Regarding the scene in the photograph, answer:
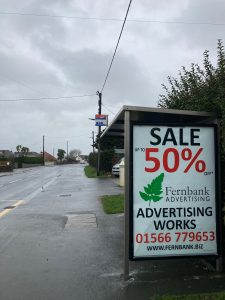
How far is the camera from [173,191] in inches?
230

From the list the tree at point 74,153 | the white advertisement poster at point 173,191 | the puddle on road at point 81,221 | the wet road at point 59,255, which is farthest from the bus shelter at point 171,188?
the tree at point 74,153

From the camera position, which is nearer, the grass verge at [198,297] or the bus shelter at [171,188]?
the grass verge at [198,297]

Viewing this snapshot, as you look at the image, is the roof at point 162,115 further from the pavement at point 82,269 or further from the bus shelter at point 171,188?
the pavement at point 82,269

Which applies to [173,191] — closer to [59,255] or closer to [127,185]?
[127,185]

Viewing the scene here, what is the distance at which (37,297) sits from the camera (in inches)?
197

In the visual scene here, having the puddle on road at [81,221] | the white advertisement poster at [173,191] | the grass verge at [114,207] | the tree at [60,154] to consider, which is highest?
the tree at [60,154]

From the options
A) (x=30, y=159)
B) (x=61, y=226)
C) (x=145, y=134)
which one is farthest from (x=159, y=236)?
(x=30, y=159)

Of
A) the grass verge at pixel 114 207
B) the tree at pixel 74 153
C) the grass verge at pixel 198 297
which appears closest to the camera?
the grass verge at pixel 198 297

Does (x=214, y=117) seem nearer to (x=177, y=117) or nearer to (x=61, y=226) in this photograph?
(x=177, y=117)

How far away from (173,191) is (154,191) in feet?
0.86

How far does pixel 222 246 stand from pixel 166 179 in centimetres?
122

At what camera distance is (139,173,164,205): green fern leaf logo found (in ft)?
18.9

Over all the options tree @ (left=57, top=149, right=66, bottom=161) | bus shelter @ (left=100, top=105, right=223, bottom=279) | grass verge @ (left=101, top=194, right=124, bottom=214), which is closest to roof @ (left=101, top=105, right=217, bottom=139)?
bus shelter @ (left=100, top=105, right=223, bottom=279)

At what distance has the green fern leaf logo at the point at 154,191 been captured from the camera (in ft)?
18.9
